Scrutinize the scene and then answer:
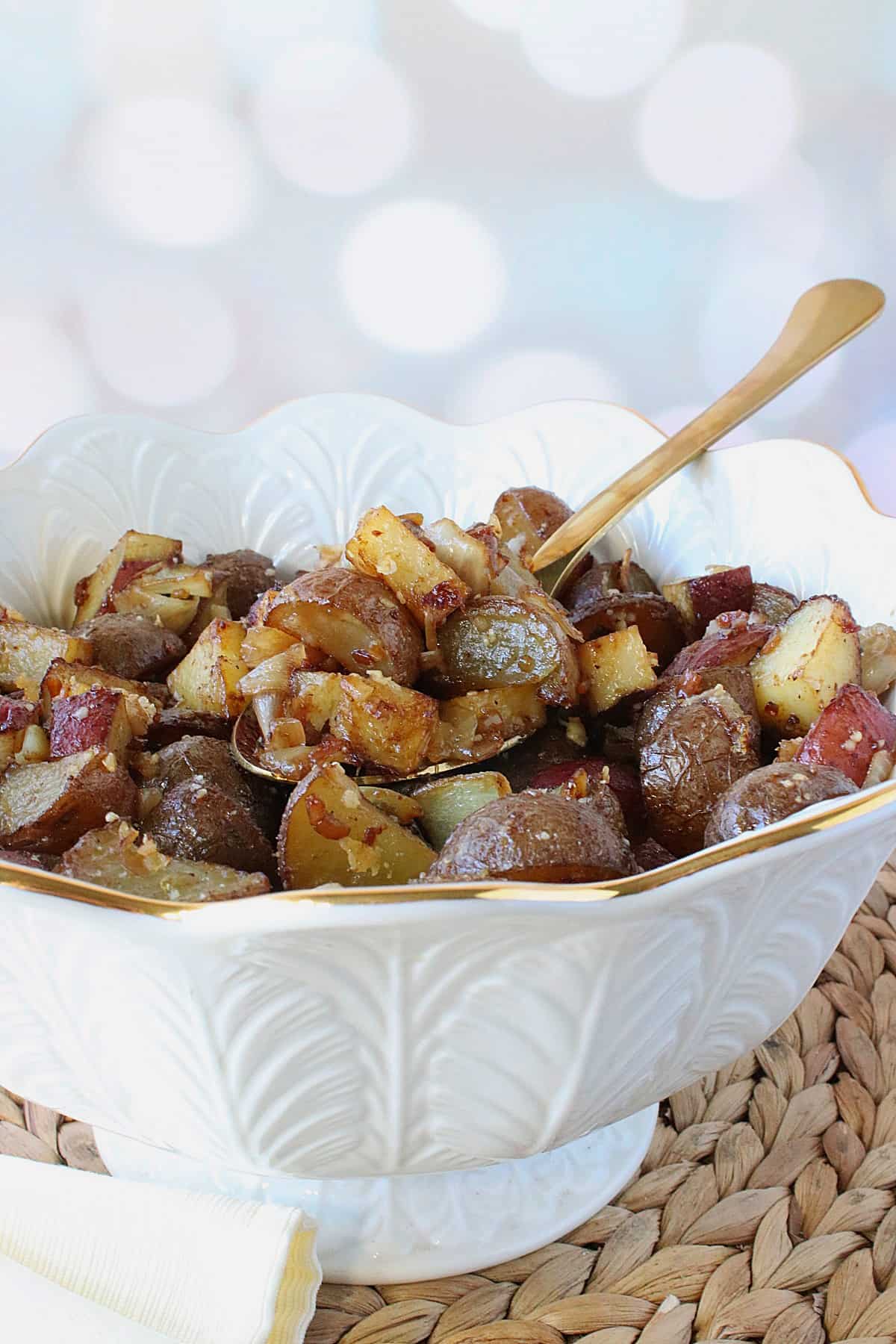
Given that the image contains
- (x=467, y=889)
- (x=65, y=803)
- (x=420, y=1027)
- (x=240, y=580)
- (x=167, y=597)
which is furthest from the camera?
(x=240, y=580)

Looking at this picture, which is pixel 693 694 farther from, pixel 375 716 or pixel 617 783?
pixel 375 716

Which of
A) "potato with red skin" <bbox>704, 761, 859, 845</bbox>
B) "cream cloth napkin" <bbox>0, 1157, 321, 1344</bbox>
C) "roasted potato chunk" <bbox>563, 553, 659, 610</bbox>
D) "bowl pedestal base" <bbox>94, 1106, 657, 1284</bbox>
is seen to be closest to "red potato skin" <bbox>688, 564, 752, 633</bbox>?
"roasted potato chunk" <bbox>563, 553, 659, 610</bbox>

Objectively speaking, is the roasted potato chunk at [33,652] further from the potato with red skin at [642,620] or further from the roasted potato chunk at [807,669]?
the roasted potato chunk at [807,669]

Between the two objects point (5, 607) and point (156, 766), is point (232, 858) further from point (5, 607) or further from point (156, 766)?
point (5, 607)

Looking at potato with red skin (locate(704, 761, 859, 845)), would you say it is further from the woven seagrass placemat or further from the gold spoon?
the gold spoon

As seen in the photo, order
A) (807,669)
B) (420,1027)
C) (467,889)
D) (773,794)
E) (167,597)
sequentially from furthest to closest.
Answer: (167,597), (807,669), (773,794), (420,1027), (467,889)

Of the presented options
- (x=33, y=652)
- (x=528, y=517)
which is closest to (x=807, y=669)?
(x=528, y=517)
